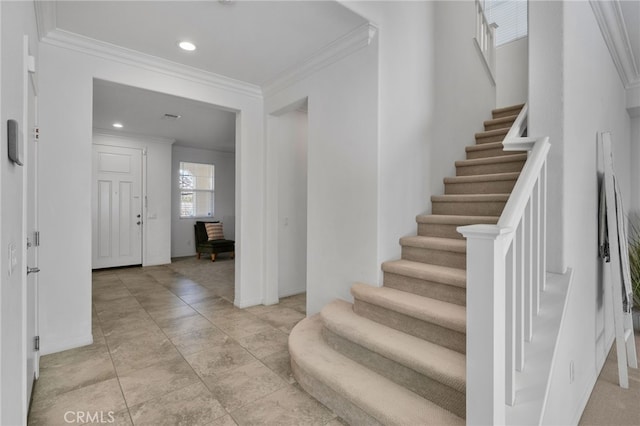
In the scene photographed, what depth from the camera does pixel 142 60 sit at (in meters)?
3.11

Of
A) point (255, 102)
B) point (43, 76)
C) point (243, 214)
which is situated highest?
point (255, 102)

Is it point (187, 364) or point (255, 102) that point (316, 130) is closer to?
point (255, 102)

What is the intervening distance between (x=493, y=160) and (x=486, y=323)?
2368mm

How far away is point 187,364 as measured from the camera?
98.0 inches

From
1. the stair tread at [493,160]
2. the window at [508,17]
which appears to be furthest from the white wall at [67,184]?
the window at [508,17]

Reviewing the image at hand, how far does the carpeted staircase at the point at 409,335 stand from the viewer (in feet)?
5.46

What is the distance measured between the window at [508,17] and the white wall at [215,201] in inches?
245

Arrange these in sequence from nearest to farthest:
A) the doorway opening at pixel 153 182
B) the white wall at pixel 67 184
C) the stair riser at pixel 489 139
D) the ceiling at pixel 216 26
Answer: the ceiling at pixel 216 26 → the white wall at pixel 67 184 → the stair riser at pixel 489 139 → the doorway opening at pixel 153 182

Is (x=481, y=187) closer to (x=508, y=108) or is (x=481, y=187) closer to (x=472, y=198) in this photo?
(x=472, y=198)

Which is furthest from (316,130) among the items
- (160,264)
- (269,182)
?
(160,264)

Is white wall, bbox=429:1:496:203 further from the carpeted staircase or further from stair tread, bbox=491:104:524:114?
the carpeted staircase

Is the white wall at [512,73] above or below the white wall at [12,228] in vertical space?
above

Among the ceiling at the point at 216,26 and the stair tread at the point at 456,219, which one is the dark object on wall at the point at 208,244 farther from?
the stair tread at the point at 456,219

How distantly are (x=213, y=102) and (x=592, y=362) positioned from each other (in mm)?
4295
